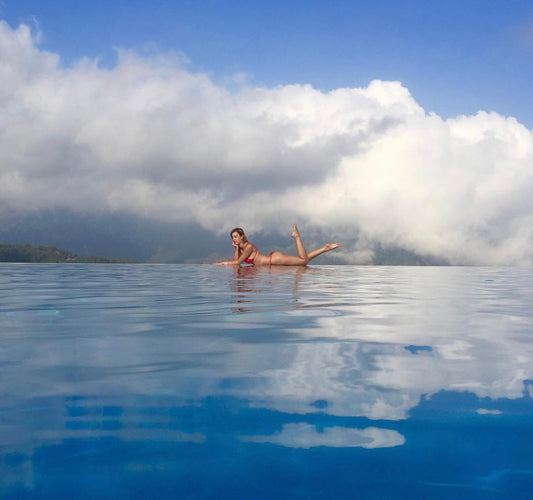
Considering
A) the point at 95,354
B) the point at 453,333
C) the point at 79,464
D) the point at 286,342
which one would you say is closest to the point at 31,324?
the point at 95,354

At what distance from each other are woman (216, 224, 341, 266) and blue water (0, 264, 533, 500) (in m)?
14.1

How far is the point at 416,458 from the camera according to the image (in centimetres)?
181

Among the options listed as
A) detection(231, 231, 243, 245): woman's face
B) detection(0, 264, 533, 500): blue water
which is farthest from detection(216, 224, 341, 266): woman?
detection(0, 264, 533, 500): blue water

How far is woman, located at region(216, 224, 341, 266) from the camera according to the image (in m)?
18.6

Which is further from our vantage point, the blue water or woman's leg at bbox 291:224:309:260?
woman's leg at bbox 291:224:309:260

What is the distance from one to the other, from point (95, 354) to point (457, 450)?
8.43 ft

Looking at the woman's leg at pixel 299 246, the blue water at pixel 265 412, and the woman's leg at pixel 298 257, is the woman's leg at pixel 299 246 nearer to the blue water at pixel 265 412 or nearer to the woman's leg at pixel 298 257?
the woman's leg at pixel 298 257

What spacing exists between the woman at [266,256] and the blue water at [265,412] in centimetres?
1407

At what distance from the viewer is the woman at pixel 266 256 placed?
1864 centimetres

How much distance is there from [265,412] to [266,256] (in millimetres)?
17466

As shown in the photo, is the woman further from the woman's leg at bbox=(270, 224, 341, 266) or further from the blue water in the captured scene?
the blue water

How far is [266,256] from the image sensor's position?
1970cm

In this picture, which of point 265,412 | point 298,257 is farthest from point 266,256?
point 265,412

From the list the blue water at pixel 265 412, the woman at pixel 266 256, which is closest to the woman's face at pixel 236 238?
the woman at pixel 266 256
